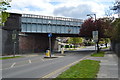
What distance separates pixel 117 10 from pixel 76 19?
110ft

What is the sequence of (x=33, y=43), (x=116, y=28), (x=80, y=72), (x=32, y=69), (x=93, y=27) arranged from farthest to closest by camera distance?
(x=33, y=43) < (x=93, y=27) < (x=116, y=28) < (x=32, y=69) < (x=80, y=72)

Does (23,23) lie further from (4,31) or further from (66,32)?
(66,32)

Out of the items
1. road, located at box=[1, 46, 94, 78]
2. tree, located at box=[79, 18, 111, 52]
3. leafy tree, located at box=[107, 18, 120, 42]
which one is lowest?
road, located at box=[1, 46, 94, 78]

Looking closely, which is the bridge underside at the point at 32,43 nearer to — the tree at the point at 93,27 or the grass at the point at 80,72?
the tree at the point at 93,27

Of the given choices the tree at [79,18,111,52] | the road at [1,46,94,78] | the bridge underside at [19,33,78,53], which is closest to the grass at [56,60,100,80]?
the road at [1,46,94,78]

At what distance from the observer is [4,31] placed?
1681 inches

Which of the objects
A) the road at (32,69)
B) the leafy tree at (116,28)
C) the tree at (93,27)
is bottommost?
the road at (32,69)

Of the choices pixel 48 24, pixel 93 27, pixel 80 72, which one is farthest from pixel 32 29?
pixel 80 72

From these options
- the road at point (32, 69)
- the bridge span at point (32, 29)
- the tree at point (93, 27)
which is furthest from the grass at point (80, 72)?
the tree at point (93, 27)

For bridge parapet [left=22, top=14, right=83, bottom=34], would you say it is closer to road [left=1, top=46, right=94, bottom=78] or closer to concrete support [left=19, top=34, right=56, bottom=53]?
concrete support [left=19, top=34, right=56, bottom=53]

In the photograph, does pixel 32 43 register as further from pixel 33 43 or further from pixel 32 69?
pixel 32 69

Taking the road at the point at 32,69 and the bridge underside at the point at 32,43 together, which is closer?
the road at the point at 32,69

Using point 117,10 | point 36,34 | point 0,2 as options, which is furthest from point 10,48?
point 117,10

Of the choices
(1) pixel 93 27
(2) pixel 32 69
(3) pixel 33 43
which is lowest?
(2) pixel 32 69
